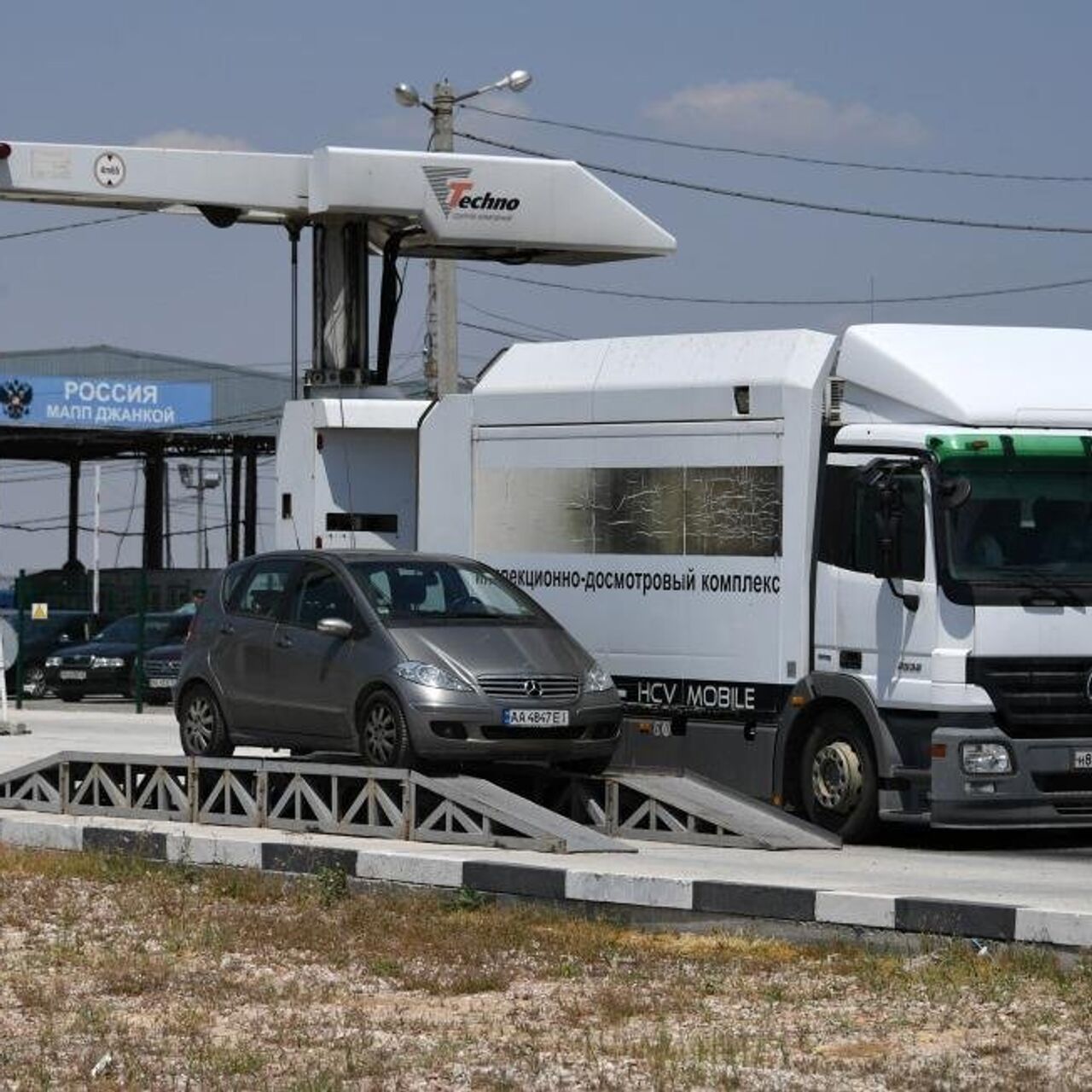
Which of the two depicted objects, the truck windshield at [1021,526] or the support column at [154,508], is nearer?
the truck windshield at [1021,526]

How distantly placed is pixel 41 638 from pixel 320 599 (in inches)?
1034

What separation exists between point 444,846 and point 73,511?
64559 mm

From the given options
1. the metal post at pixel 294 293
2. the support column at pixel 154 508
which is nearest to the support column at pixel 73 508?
the support column at pixel 154 508

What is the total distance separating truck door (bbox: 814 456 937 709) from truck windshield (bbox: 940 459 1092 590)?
201 mm

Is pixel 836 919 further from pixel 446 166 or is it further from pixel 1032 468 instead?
pixel 446 166

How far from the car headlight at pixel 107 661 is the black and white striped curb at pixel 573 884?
22853mm

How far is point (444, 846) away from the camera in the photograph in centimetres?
1513

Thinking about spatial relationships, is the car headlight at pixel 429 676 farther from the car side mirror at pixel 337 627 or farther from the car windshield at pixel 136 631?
the car windshield at pixel 136 631

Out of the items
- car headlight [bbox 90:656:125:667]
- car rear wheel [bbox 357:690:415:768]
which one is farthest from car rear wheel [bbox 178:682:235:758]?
car headlight [bbox 90:656:125:667]

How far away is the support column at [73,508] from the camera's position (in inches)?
3009

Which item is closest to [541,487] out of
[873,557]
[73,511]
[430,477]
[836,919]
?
[430,477]

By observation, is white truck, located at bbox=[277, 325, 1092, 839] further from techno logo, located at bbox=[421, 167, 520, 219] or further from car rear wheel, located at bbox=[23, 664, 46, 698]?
car rear wheel, located at bbox=[23, 664, 46, 698]

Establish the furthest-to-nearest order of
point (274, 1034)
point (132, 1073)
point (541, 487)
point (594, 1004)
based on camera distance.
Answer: point (541, 487), point (594, 1004), point (274, 1034), point (132, 1073)

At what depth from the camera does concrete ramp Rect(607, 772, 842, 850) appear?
1532 cm
